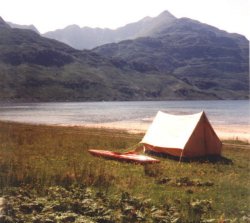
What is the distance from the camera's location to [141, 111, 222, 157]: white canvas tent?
2362 cm

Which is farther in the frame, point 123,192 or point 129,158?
point 129,158

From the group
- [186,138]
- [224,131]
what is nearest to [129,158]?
[186,138]

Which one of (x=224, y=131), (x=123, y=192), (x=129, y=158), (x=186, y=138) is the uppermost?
(x=186, y=138)

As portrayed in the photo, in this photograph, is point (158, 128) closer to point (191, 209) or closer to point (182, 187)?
point (182, 187)

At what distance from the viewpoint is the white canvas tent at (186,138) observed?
77.5 ft

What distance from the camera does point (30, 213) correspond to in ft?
32.4

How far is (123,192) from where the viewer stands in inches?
475

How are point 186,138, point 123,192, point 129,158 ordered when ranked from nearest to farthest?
point 123,192 < point 129,158 < point 186,138

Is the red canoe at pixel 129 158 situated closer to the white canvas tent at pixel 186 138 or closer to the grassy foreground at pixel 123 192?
the grassy foreground at pixel 123 192

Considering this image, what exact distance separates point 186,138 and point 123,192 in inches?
487

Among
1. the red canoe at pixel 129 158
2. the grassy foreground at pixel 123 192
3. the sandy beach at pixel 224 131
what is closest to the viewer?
the grassy foreground at pixel 123 192

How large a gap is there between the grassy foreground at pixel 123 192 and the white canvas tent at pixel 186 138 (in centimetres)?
216

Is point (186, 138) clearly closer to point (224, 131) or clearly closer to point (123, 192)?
point (123, 192)

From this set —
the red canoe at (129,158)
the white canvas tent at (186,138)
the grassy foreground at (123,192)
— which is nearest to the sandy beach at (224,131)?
the white canvas tent at (186,138)
